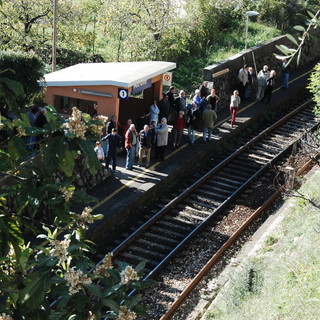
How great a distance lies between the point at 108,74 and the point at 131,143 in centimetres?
251

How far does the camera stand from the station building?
1747 cm

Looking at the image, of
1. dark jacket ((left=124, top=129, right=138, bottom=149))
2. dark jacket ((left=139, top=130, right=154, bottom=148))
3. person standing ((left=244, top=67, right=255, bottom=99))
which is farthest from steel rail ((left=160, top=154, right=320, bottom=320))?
person standing ((left=244, top=67, right=255, bottom=99))

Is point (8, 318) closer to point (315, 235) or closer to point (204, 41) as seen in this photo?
point (315, 235)

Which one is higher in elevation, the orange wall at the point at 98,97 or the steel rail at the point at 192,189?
the orange wall at the point at 98,97

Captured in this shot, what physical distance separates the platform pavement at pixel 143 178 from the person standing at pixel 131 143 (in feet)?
1.15

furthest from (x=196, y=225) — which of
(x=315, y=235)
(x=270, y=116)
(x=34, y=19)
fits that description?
(x=34, y=19)

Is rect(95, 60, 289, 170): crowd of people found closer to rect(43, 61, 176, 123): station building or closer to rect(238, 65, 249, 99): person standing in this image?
rect(238, 65, 249, 99): person standing

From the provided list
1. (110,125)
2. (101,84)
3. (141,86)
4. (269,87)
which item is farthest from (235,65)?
(110,125)

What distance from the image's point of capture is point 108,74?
18062 millimetres

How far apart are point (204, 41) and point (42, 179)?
87.7 ft

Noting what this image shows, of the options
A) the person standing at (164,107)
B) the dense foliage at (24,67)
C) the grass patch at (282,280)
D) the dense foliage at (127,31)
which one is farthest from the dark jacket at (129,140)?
the dense foliage at (127,31)

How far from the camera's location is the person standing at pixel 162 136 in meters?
17.3

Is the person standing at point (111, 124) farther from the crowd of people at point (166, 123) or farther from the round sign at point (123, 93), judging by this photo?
the round sign at point (123, 93)

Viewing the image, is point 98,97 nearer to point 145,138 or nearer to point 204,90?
point 145,138
